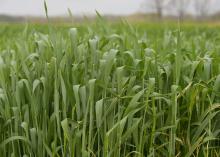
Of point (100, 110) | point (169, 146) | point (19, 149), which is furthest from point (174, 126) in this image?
point (19, 149)

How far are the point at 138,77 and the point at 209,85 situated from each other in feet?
1.23

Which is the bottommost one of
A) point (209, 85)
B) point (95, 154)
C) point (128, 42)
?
point (95, 154)

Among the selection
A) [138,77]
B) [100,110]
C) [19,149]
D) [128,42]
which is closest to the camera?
[100,110]

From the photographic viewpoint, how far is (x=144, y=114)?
204 cm

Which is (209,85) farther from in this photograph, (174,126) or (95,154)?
(95,154)

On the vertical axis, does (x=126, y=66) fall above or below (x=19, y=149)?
above

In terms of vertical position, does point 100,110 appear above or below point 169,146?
above

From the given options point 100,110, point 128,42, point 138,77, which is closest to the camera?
point 100,110

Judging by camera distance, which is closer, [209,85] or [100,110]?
[100,110]

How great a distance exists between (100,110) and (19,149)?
18.7 inches

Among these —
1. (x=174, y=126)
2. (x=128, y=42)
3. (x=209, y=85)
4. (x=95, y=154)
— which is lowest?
(x=95, y=154)

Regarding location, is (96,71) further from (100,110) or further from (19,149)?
(19,149)

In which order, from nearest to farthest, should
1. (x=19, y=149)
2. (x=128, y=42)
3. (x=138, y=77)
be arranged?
(x=19, y=149) < (x=138, y=77) < (x=128, y=42)

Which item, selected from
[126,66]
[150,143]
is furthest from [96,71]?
[150,143]
